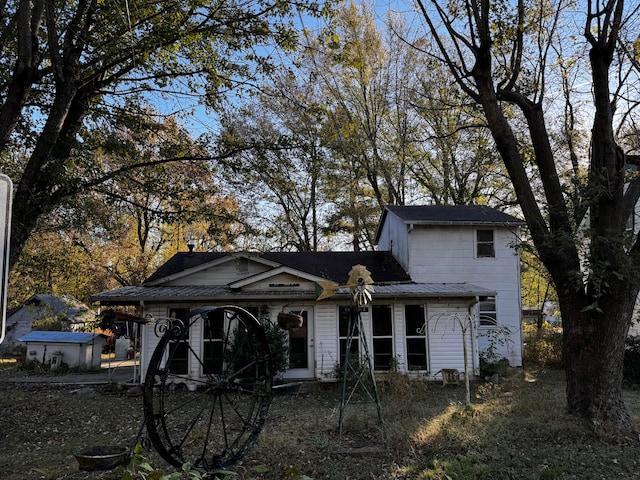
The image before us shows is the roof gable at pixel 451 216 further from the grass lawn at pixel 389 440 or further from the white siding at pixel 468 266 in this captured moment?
the grass lawn at pixel 389 440

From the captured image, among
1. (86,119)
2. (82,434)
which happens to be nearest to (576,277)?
(82,434)

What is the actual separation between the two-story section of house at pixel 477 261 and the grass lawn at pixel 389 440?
4.60 meters

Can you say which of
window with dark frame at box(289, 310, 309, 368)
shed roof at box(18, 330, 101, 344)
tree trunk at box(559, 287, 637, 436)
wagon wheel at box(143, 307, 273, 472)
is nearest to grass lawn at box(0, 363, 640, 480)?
tree trunk at box(559, 287, 637, 436)

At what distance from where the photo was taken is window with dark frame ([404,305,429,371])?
43.0ft

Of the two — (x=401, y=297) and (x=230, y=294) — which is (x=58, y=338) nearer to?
(x=230, y=294)

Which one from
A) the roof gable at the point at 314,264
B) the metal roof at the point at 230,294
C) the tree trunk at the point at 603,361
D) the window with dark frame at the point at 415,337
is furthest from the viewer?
the roof gable at the point at 314,264

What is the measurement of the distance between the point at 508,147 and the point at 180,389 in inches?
405

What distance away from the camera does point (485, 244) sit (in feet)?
50.4

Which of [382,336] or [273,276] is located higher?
[273,276]

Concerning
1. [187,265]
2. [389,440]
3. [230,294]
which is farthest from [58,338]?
[389,440]

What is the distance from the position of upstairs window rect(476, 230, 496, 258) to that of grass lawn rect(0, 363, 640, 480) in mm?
5641

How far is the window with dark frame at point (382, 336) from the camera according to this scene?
13.1 m

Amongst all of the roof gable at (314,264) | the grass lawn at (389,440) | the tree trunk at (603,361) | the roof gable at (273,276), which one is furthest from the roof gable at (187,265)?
the tree trunk at (603,361)

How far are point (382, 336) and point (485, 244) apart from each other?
5171 millimetres
